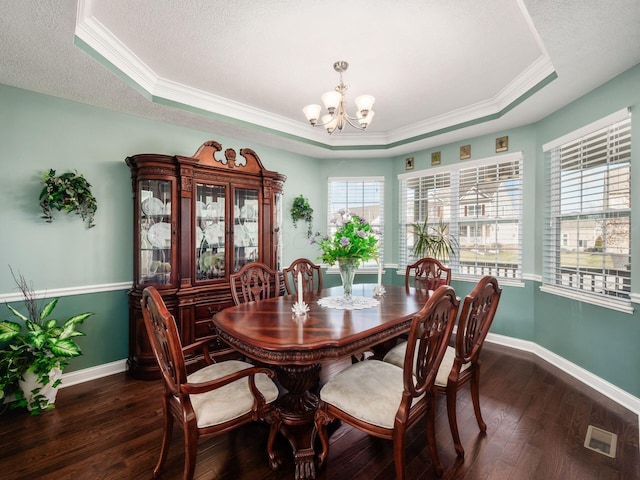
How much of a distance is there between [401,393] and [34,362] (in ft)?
8.79

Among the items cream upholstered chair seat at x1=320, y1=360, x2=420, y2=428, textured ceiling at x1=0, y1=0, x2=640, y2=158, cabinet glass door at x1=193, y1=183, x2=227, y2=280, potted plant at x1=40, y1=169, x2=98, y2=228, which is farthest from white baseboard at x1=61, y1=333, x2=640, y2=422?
textured ceiling at x1=0, y1=0, x2=640, y2=158

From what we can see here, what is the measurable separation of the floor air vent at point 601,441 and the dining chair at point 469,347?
0.63 meters

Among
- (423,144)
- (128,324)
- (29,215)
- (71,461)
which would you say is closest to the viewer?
(71,461)

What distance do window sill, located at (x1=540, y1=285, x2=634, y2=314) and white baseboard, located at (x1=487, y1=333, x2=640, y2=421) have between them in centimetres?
63

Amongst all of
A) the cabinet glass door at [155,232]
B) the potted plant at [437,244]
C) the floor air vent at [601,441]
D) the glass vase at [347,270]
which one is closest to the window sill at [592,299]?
the floor air vent at [601,441]

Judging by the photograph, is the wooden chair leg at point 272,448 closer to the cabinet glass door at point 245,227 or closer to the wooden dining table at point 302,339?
the wooden dining table at point 302,339

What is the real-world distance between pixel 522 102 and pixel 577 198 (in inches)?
42.4

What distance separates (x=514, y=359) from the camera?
328cm

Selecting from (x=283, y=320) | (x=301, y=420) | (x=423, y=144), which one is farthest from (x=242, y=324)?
(x=423, y=144)

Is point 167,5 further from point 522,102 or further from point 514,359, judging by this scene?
point 514,359

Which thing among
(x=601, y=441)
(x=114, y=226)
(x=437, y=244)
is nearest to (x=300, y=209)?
(x=437, y=244)

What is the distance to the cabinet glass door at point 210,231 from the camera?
10.5 ft

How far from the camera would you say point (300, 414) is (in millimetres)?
1899

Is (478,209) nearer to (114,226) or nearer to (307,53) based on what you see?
(307,53)
